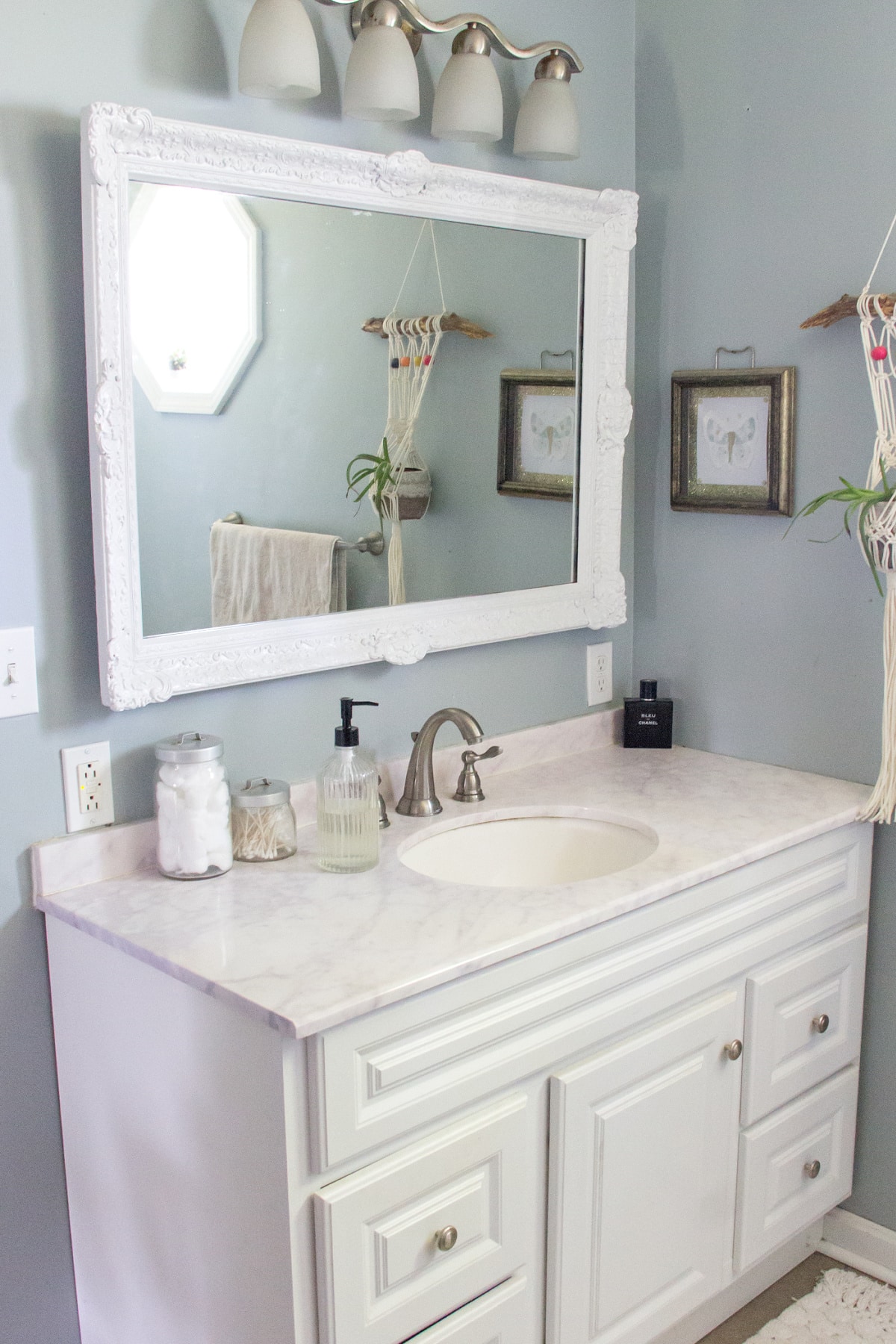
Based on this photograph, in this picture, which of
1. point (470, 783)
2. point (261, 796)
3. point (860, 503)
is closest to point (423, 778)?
point (470, 783)

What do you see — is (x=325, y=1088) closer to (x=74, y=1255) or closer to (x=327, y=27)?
(x=74, y=1255)

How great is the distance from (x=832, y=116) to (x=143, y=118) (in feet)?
3.75

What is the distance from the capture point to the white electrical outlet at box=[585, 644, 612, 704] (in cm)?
240

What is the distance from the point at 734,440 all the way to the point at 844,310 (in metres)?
0.31

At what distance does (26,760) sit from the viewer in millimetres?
1634

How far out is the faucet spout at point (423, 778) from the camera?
1979 mm

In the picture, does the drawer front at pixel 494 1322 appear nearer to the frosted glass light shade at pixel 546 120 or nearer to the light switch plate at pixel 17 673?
the light switch plate at pixel 17 673

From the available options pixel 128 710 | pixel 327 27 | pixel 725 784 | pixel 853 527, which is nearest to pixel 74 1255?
pixel 128 710

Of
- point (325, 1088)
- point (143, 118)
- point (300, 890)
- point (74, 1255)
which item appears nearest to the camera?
point (325, 1088)

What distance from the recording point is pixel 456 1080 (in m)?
1.48

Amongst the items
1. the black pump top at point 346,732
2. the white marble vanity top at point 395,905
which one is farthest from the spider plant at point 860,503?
the black pump top at point 346,732

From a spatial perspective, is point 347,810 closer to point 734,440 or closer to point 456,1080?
point 456,1080

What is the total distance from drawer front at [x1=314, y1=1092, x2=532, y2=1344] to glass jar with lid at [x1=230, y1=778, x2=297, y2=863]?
0.48 m

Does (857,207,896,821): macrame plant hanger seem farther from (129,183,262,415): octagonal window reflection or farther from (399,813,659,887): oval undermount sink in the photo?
(129,183,262,415): octagonal window reflection
